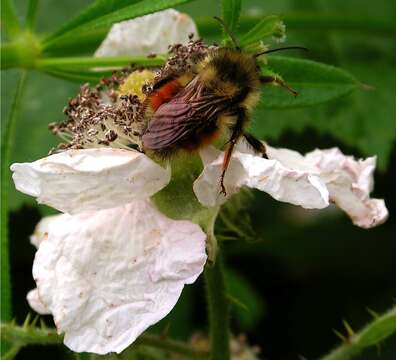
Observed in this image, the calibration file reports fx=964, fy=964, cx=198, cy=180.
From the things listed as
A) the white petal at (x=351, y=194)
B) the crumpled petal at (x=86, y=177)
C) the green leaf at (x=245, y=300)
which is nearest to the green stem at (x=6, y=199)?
the crumpled petal at (x=86, y=177)

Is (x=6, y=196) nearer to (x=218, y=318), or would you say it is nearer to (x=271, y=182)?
(x=218, y=318)

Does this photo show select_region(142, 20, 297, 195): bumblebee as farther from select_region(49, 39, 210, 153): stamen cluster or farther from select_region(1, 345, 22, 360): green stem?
select_region(1, 345, 22, 360): green stem

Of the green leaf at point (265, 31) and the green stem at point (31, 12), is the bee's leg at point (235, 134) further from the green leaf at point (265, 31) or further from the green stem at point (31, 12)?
the green stem at point (31, 12)

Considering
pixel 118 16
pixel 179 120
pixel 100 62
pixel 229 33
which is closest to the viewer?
pixel 179 120

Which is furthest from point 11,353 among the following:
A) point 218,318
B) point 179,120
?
point 179,120

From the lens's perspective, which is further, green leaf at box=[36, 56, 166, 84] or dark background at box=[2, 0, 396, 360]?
dark background at box=[2, 0, 396, 360]

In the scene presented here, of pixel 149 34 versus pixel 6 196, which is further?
pixel 149 34

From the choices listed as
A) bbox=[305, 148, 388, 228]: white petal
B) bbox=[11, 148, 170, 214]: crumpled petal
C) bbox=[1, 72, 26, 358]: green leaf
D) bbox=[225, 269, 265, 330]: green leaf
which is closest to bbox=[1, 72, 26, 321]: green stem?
bbox=[1, 72, 26, 358]: green leaf

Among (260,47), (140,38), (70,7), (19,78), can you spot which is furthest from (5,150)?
(70,7)
